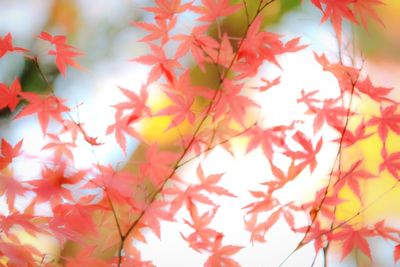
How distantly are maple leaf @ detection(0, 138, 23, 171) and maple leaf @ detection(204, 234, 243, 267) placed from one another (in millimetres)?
605

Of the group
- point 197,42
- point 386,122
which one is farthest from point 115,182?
point 386,122

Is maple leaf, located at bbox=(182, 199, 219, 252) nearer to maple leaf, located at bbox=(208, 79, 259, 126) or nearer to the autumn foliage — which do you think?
the autumn foliage

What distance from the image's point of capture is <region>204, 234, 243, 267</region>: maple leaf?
141 cm

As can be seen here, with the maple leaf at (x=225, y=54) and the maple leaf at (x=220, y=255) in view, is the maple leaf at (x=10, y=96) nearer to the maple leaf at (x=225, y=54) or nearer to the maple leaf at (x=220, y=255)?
the maple leaf at (x=225, y=54)

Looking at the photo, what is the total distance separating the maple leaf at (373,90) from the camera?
1373mm

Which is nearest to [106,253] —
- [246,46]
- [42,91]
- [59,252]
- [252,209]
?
[59,252]

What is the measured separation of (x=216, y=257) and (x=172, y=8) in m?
0.71

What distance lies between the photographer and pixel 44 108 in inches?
54.2

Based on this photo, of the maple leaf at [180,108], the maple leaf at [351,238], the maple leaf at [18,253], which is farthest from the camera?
the maple leaf at [351,238]

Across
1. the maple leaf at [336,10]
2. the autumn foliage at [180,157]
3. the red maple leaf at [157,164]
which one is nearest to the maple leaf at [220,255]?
the autumn foliage at [180,157]

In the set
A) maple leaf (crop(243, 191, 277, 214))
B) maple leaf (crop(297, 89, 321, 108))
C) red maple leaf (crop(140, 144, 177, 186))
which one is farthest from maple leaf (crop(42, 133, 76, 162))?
maple leaf (crop(297, 89, 321, 108))

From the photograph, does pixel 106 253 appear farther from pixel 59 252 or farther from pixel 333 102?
pixel 333 102

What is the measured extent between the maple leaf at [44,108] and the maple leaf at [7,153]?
3.3 inches

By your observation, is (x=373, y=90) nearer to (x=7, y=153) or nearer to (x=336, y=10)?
(x=336, y=10)
